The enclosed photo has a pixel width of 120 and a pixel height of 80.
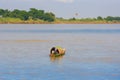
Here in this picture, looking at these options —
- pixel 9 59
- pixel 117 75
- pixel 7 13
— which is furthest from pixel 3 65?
pixel 7 13

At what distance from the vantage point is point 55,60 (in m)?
30.6

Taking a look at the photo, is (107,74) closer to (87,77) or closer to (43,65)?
(87,77)

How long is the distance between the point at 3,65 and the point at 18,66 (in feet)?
3.80

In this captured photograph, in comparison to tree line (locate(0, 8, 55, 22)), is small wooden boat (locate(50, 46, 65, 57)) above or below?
above

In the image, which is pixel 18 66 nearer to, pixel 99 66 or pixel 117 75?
pixel 99 66

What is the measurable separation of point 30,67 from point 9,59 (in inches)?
202

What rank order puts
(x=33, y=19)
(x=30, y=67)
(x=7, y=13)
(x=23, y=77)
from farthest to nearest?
1. (x=33, y=19)
2. (x=7, y=13)
3. (x=30, y=67)
4. (x=23, y=77)

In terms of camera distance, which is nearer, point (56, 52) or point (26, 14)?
point (56, 52)

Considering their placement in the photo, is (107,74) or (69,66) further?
(69,66)

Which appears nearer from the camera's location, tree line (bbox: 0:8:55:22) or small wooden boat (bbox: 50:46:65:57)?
small wooden boat (bbox: 50:46:65:57)

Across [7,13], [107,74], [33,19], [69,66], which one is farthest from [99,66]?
[33,19]

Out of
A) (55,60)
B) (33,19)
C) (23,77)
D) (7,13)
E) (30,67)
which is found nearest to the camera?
(23,77)

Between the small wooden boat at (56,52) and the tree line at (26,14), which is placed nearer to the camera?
the small wooden boat at (56,52)

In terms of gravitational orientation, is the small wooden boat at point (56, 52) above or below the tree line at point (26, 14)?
above
